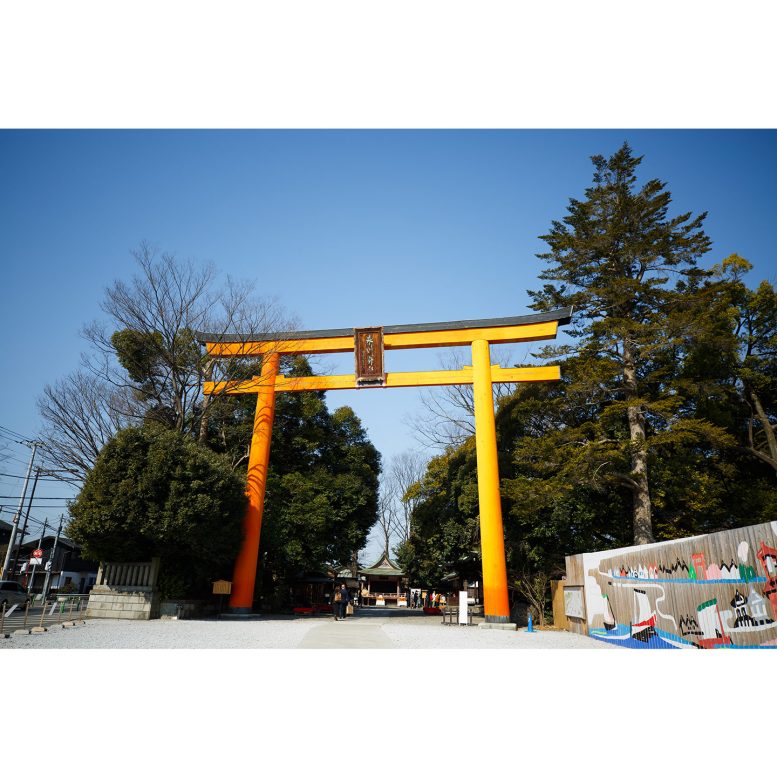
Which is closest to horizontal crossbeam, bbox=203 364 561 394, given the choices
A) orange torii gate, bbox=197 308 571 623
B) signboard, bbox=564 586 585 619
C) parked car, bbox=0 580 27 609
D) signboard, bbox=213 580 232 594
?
orange torii gate, bbox=197 308 571 623

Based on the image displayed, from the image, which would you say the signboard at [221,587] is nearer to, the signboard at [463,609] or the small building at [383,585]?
the signboard at [463,609]

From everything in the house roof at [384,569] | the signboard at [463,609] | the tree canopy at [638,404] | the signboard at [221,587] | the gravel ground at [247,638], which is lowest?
the gravel ground at [247,638]

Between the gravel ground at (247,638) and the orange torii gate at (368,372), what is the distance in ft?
12.3

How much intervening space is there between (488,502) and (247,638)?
22.4ft

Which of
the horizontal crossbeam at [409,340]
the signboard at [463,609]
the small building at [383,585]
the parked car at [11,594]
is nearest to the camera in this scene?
the signboard at [463,609]

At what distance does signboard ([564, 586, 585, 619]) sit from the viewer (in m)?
10.5

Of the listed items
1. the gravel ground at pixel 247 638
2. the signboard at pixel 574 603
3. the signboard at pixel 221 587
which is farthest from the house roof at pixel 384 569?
the gravel ground at pixel 247 638

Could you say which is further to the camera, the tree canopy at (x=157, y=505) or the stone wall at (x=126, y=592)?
the stone wall at (x=126, y=592)

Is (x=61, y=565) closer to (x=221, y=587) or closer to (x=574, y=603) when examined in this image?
(x=221, y=587)

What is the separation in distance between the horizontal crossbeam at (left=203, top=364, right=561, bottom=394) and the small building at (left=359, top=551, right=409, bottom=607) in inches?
620

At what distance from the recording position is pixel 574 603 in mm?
10898

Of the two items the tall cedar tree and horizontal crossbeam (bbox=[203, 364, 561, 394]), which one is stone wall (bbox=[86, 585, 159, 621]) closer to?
horizontal crossbeam (bbox=[203, 364, 561, 394])

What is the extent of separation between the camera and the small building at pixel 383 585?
90.0ft
